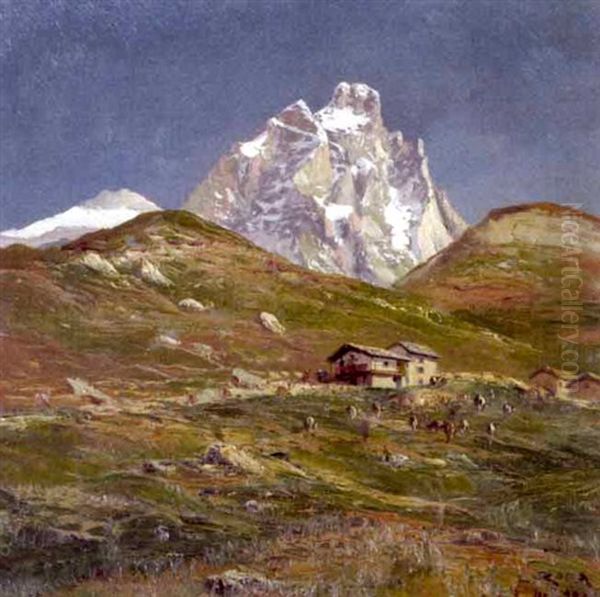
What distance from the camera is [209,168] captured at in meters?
17.0

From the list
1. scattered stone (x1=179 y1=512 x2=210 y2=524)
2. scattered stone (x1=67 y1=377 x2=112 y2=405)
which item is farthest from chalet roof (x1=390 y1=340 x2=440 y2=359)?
scattered stone (x1=67 y1=377 x2=112 y2=405)

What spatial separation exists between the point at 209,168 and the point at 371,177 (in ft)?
7.42

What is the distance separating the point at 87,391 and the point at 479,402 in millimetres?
5065

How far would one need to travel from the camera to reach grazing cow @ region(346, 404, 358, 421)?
617 inches

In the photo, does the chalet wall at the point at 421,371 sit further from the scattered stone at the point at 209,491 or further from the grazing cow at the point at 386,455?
the scattered stone at the point at 209,491

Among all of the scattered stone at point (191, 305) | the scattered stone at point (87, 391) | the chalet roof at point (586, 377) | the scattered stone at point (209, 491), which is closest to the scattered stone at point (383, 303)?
the scattered stone at point (191, 305)

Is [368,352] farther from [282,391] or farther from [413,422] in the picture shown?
[282,391]

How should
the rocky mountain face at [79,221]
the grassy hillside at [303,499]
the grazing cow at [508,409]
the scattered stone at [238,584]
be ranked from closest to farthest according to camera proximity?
the scattered stone at [238,584] → the grassy hillside at [303,499] → the grazing cow at [508,409] → the rocky mountain face at [79,221]

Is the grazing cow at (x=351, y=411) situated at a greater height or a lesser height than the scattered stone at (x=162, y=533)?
greater

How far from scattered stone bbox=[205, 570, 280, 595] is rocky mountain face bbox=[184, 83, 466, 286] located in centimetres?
454

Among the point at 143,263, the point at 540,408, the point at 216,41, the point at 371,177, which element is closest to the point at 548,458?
the point at 540,408

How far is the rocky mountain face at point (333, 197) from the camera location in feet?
55.0

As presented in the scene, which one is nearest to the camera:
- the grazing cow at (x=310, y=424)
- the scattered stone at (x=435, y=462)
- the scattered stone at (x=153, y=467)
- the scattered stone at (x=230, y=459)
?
the scattered stone at (x=153, y=467)

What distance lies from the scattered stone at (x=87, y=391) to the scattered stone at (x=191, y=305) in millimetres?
1614
